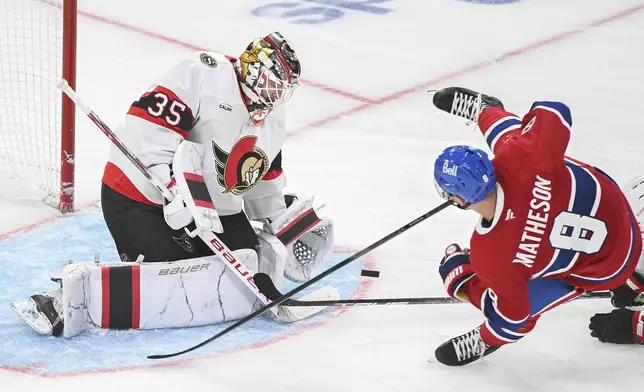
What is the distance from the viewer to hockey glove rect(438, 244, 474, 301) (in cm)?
310

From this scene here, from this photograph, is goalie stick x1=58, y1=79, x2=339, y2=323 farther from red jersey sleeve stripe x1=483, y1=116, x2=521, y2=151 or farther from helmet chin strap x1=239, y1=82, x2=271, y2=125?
red jersey sleeve stripe x1=483, y1=116, x2=521, y2=151

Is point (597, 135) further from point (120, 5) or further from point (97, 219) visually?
point (120, 5)

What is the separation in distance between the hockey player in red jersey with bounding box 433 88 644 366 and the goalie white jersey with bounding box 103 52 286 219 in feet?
2.36

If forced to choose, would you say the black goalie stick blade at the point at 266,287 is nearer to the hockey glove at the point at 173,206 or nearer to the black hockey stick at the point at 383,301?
the black hockey stick at the point at 383,301

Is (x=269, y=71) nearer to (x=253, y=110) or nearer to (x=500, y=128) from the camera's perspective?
(x=253, y=110)

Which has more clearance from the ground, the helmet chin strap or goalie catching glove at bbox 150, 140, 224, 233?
the helmet chin strap

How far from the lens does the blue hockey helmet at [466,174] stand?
2.70m

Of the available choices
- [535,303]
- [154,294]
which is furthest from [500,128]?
[154,294]

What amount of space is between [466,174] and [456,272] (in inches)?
19.6

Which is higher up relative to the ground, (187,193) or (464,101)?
(464,101)

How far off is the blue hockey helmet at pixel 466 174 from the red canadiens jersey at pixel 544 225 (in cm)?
8

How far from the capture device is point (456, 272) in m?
3.12

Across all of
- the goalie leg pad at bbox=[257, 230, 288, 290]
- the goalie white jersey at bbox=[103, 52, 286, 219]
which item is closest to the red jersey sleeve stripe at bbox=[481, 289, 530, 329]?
the goalie leg pad at bbox=[257, 230, 288, 290]

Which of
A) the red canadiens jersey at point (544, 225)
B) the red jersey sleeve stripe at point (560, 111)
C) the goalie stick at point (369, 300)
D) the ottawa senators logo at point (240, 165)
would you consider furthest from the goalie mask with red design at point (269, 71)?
the red jersey sleeve stripe at point (560, 111)
